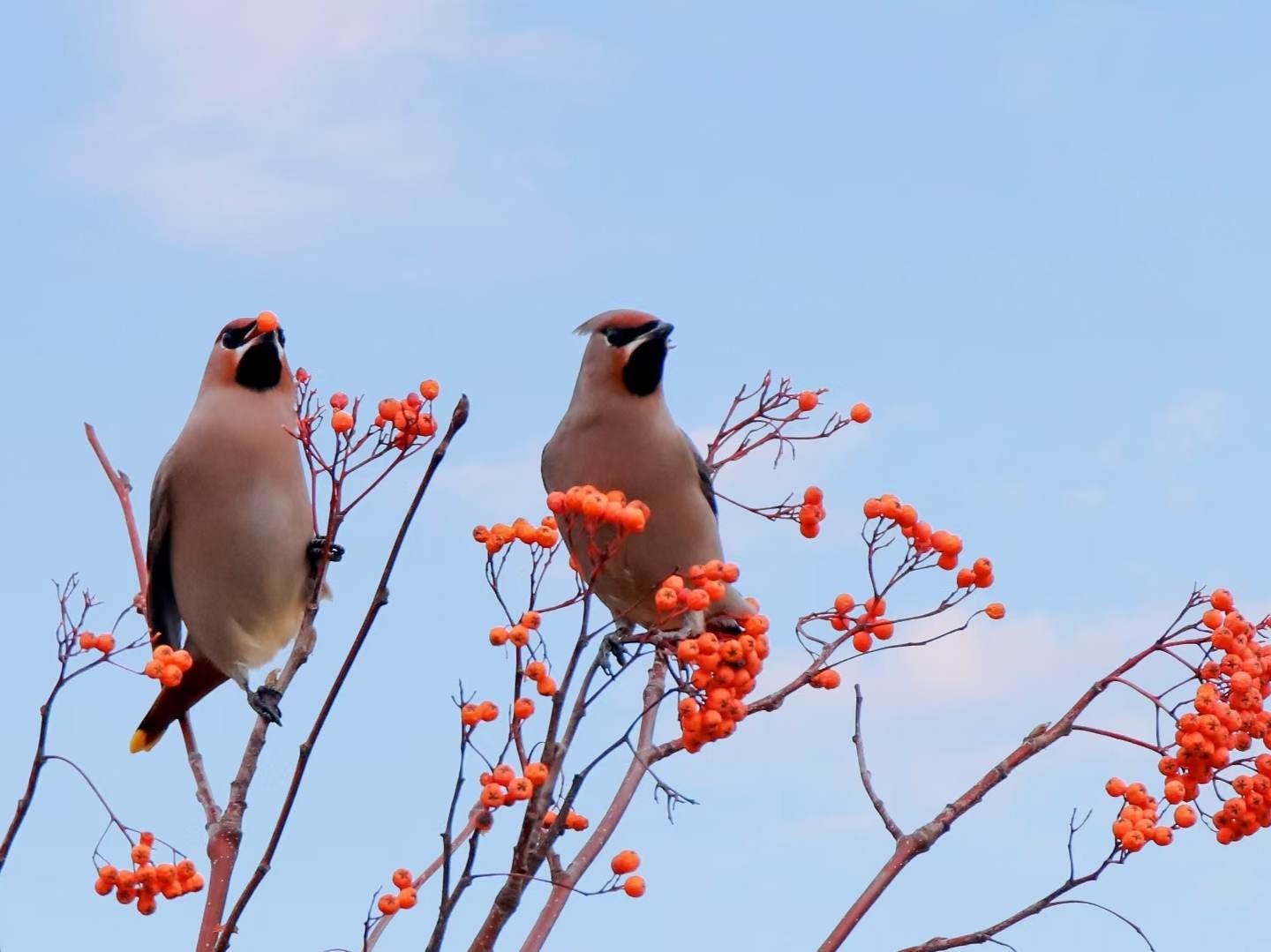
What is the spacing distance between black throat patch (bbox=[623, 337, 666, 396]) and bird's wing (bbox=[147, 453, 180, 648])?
1.29m

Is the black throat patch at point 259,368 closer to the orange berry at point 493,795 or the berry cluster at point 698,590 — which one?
the berry cluster at point 698,590

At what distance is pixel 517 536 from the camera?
210 centimetres

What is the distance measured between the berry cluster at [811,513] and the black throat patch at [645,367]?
36.7 inches

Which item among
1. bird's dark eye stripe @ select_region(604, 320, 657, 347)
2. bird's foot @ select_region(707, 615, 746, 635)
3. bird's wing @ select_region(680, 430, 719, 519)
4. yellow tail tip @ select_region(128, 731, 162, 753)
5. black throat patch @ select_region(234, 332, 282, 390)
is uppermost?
black throat patch @ select_region(234, 332, 282, 390)

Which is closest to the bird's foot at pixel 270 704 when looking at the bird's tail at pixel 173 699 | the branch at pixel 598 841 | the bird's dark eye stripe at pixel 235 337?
the branch at pixel 598 841

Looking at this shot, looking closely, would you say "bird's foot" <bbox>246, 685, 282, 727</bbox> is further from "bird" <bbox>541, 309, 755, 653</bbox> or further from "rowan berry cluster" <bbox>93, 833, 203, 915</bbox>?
"bird" <bbox>541, 309, 755, 653</bbox>

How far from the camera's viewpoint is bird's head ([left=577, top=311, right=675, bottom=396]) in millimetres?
3590

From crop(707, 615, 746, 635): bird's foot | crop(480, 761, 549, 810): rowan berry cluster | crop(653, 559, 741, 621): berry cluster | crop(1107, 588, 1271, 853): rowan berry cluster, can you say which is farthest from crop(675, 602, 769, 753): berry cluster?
crop(707, 615, 746, 635): bird's foot

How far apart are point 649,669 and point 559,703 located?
66.9 inches

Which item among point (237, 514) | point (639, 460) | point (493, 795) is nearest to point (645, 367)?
point (639, 460)

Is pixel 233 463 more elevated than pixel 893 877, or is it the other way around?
pixel 233 463

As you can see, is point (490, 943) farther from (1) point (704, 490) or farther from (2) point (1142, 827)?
(1) point (704, 490)

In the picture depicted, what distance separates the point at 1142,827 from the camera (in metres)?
2.27

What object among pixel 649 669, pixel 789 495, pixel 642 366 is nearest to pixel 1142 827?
pixel 789 495
